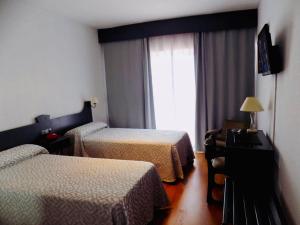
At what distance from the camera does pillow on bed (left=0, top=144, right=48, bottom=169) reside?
7.50ft

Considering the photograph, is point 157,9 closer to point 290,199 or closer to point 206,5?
point 206,5

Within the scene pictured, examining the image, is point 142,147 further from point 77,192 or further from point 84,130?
point 77,192

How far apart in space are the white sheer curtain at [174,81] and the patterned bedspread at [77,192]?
7.00 feet

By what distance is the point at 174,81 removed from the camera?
166 inches

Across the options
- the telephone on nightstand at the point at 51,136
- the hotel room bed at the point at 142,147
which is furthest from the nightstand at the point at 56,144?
the hotel room bed at the point at 142,147

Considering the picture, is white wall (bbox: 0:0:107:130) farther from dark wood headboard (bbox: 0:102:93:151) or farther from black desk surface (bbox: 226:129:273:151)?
black desk surface (bbox: 226:129:273:151)

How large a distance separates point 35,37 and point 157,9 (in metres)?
1.80

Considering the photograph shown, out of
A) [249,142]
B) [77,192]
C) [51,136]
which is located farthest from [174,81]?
[77,192]

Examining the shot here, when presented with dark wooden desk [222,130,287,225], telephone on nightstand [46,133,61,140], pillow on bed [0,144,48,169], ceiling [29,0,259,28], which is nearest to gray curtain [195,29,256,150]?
ceiling [29,0,259,28]

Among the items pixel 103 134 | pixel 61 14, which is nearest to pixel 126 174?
pixel 103 134

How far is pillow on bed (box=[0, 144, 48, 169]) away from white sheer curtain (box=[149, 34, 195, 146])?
2.36m

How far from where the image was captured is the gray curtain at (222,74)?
373 centimetres

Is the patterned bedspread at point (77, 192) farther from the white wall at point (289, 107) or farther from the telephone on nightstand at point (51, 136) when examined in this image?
the white wall at point (289, 107)

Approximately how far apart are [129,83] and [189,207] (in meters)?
2.73
